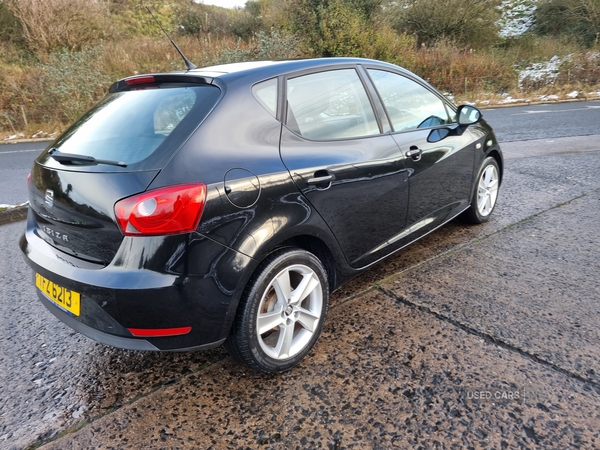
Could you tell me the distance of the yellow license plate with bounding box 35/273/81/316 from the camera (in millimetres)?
1964

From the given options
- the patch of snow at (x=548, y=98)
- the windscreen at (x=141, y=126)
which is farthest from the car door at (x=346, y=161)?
the patch of snow at (x=548, y=98)

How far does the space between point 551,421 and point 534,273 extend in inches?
59.2

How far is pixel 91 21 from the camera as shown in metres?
20.1

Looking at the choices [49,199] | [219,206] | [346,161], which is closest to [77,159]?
[49,199]

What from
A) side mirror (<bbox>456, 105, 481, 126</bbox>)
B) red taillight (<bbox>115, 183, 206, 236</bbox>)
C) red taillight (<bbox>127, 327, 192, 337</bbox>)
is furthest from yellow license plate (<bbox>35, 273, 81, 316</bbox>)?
side mirror (<bbox>456, 105, 481, 126</bbox>)

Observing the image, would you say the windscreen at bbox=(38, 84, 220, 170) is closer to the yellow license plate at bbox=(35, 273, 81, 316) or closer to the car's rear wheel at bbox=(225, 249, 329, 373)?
the yellow license plate at bbox=(35, 273, 81, 316)

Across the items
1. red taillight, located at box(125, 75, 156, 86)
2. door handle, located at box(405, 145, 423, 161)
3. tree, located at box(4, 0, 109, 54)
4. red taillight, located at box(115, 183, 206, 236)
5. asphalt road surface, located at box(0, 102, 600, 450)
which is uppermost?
tree, located at box(4, 0, 109, 54)

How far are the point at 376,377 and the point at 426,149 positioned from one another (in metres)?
1.70

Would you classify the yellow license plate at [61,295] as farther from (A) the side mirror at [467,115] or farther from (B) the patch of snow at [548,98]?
(B) the patch of snow at [548,98]

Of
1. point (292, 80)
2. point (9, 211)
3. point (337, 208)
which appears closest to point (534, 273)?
point (337, 208)

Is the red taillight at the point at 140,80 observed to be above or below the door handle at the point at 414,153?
above

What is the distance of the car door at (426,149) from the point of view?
2969 millimetres

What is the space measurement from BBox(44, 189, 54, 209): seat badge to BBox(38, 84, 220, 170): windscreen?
0.62 ft

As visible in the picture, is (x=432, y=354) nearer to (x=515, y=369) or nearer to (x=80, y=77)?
(x=515, y=369)
